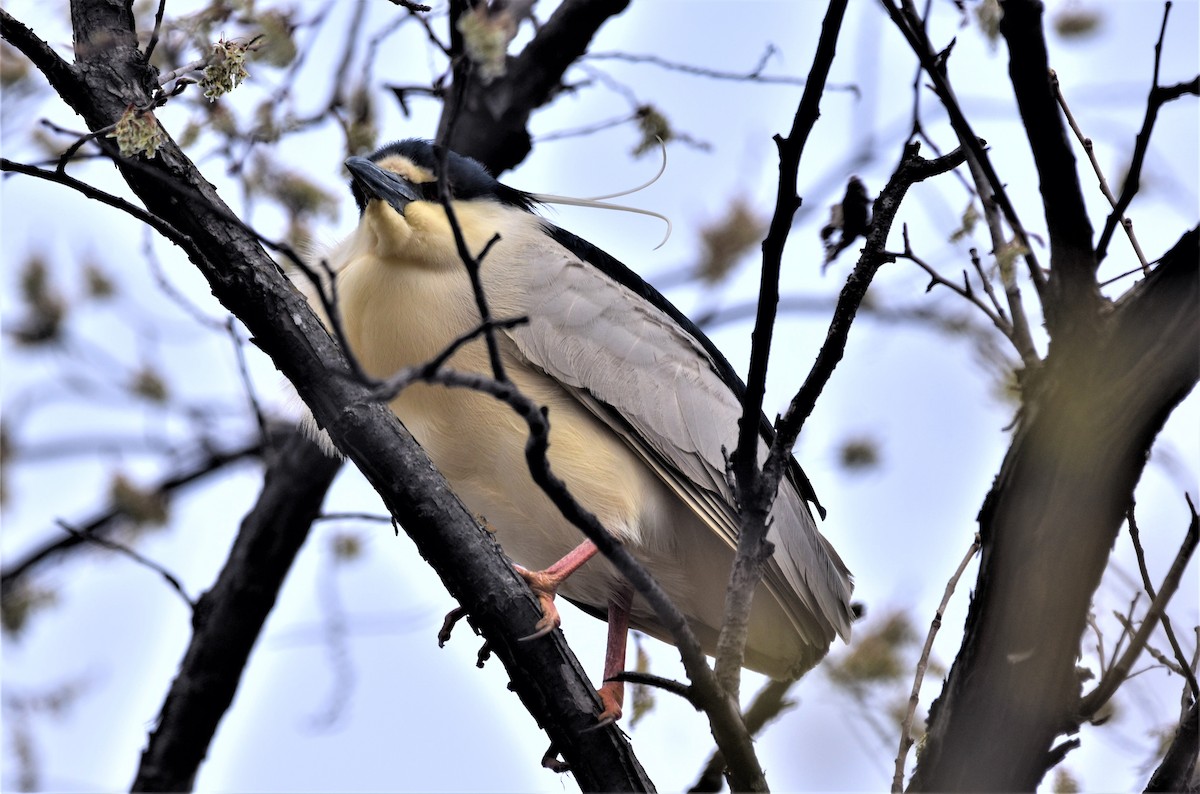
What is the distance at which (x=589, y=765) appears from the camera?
2527mm

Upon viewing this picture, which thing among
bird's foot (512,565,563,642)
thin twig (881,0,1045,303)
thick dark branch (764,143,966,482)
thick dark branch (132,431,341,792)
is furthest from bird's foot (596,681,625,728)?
thick dark branch (132,431,341,792)

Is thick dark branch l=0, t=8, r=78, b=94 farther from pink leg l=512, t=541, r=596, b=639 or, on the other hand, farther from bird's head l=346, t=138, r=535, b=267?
pink leg l=512, t=541, r=596, b=639

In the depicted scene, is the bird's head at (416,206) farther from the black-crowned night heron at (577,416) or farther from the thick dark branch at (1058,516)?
the thick dark branch at (1058,516)

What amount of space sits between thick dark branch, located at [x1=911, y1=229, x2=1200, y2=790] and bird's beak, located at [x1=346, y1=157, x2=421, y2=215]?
2034mm

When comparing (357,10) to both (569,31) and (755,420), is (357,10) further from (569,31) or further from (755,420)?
(755,420)

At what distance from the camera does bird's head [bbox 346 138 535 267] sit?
334cm

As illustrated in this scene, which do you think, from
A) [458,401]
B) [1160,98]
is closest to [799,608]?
[458,401]

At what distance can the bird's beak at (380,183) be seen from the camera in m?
3.29

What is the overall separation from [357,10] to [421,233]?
155 cm

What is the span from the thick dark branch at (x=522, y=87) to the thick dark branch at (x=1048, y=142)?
9.36 feet

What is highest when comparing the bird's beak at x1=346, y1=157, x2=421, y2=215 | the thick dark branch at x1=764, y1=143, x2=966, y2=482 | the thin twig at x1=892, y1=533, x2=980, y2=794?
the bird's beak at x1=346, y1=157, x2=421, y2=215

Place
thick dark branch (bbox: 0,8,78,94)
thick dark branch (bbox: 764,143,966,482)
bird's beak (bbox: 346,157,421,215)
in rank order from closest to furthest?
thick dark branch (bbox: 764,143,966,482) → thick dark branch (bbox: 0,8,78,94) → bird's beak (bbox: 346,157,421,215)

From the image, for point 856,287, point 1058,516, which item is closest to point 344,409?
point 856,287

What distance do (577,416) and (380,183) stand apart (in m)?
0.86
